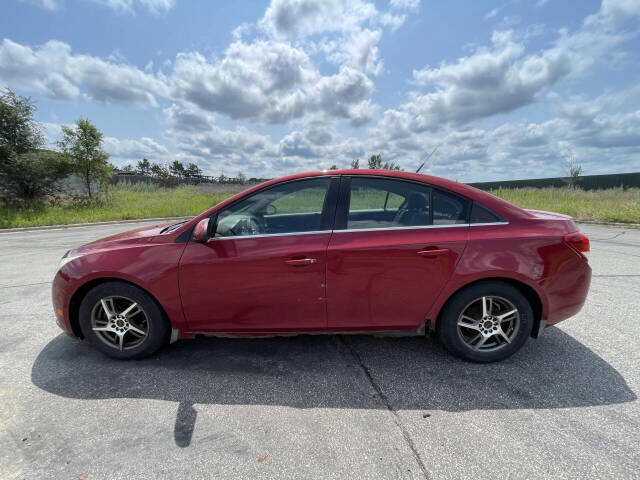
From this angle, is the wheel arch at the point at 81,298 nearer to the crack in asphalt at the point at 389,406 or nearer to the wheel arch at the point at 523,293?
the crack in asphalt at the point at 389,406

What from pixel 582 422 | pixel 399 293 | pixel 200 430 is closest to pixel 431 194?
pixel 399 293

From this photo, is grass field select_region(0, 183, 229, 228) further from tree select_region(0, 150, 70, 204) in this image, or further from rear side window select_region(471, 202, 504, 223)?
rear side window select_region(471, 202, 504, 223)

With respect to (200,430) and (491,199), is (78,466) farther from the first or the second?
(491,199)

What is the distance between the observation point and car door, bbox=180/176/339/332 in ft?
7.60

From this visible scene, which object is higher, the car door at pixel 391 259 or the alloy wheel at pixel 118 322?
the car door at pixel 391 259

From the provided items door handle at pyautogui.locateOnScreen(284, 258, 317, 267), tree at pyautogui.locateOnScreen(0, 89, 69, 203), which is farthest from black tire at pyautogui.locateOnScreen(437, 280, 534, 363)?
tree at pyautogui.locateOnScreen(0, 89, 69, 203)

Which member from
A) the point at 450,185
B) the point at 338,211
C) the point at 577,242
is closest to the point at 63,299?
the point at 338,211

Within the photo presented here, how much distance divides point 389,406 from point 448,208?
5.17 feet

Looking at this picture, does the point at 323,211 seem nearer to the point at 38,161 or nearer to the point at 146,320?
the point at 146,320

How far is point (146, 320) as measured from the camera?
254 cm

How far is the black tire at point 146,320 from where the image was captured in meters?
2.46

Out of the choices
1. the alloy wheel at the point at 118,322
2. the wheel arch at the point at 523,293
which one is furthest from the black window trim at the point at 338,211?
the alloy wheel at the point at 118,322

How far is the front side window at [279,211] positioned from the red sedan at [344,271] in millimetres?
12

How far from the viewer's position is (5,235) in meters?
11.0
